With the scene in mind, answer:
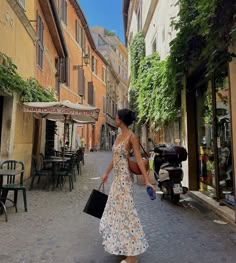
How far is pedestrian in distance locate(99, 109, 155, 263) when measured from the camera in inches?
132

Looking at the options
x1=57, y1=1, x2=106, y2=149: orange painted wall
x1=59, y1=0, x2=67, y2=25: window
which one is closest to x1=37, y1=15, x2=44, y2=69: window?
x1=57, y1=1, x2=106, y2=149: orange painted wall

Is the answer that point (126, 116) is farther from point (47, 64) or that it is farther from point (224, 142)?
point (47, 64)

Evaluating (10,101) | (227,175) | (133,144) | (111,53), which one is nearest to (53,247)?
(133,144)

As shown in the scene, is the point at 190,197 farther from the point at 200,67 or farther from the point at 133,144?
the point at 133,144

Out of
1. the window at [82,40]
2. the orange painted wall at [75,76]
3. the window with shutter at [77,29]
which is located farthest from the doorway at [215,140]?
the window at [82,40]

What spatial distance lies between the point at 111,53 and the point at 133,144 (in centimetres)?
4313

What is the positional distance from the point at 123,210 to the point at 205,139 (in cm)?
476

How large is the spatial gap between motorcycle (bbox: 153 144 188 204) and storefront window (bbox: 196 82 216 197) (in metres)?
0.63

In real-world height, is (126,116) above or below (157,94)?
below

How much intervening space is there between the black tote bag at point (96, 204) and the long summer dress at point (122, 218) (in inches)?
11.1

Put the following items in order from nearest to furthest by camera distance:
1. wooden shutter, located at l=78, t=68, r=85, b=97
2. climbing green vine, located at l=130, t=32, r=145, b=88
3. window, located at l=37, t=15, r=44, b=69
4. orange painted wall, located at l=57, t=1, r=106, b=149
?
window, located at l=37, t=15, r=44, b=69 → climbing green vine, located at l=130, t=32, r=145, b=88 → orange painted wall, located at l=57, t=1, r=106, b=149 → wooden shutter, located at l=78, t=68, r=85, b=97

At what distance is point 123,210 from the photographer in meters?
3.43

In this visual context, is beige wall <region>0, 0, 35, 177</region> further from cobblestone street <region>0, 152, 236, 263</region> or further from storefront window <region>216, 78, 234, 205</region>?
storefront window <region>216, 78, 234, 205</region>

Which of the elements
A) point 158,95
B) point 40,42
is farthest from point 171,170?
point 40,42
